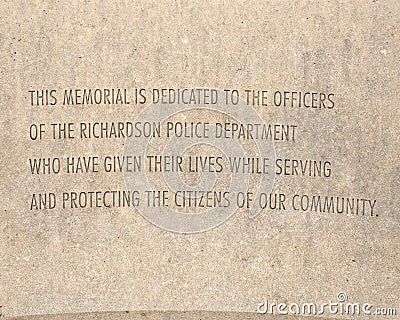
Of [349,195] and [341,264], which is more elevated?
[349,195]

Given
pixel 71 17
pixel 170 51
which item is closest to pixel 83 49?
pixel 71 17

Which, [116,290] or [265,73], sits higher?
[265,73]

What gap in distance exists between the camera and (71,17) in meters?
5.23

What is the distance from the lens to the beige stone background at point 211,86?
5.23m

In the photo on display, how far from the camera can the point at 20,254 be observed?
5.25 metres

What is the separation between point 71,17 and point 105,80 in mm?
445

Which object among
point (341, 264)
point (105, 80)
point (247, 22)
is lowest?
point (341, 264)

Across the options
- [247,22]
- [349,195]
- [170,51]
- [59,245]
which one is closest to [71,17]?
[170,51]

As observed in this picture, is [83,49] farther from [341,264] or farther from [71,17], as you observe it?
[341,264]

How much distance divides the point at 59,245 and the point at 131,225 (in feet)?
1.53

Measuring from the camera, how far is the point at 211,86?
17.3 ft

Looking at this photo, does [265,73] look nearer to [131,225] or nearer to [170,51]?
[170,51]

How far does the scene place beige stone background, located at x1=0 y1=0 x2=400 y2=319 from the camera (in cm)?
523

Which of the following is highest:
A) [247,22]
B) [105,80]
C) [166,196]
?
[247,22]
